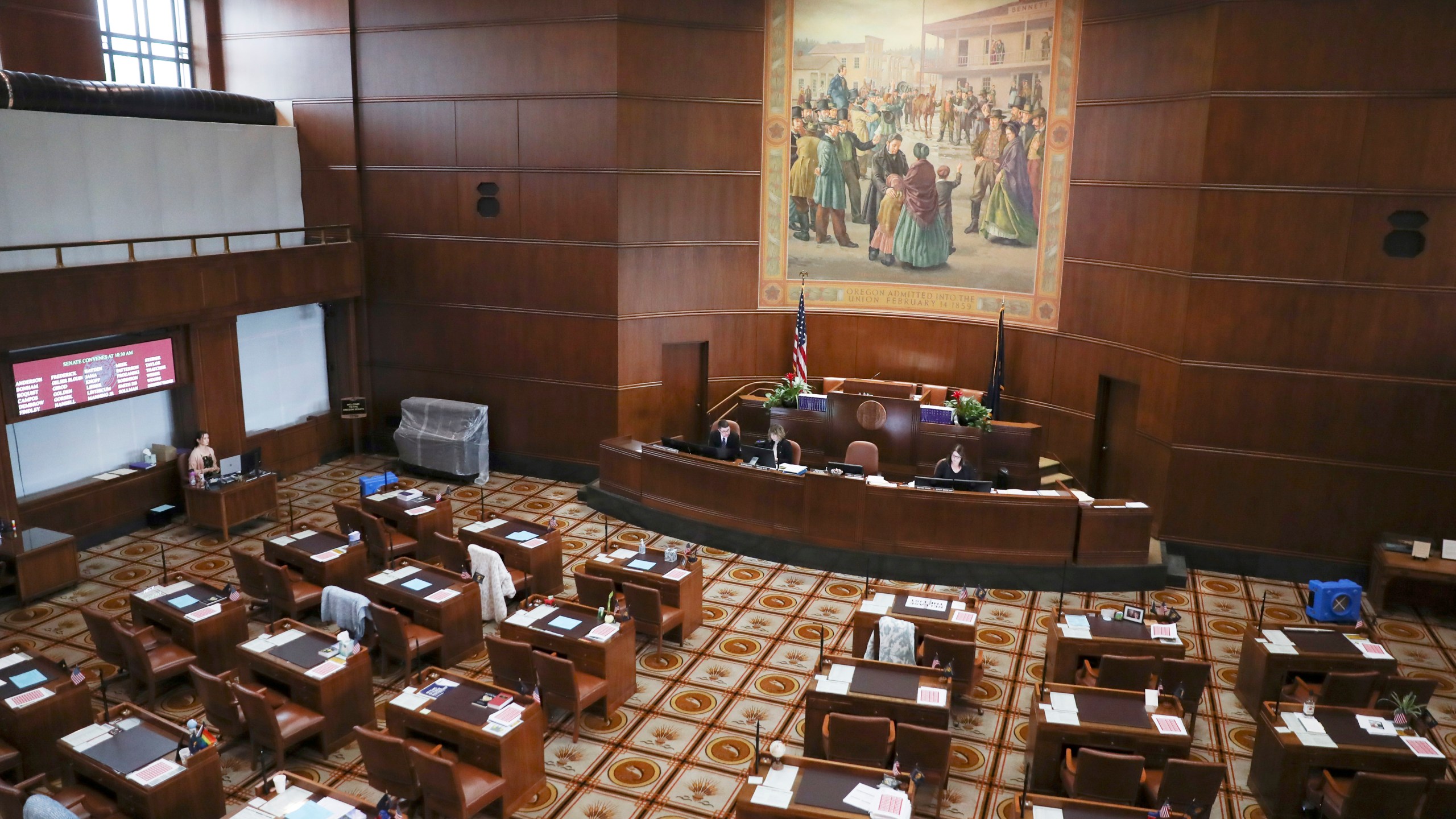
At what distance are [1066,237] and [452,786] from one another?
1039 centimetres

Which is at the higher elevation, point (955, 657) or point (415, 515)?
point (415, 515)

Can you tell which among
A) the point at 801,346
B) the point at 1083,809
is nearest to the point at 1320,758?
the point at 1083,809

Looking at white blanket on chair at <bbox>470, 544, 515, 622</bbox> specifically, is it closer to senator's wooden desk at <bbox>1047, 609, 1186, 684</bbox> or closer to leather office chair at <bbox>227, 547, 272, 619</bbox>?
leather office chair at <bbox>227, 547, 272, 619</bbox>

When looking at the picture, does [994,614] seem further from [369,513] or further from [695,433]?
[369,513]

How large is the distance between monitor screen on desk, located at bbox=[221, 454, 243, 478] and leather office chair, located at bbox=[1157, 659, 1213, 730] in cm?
1083

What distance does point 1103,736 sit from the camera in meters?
7.08

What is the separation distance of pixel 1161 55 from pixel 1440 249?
11.8ft

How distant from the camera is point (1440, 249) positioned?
1053 cm

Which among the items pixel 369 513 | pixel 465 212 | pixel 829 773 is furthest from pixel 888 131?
pixel 829 773

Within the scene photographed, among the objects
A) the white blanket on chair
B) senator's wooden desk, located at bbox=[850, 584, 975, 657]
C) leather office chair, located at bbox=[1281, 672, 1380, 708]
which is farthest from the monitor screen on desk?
leather office chair, located at bbox=[1281, 672, 1380, 708]

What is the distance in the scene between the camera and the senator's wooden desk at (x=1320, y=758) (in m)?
6.94

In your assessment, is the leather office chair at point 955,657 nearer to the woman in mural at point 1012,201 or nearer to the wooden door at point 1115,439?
the wooden door at point 1115,439

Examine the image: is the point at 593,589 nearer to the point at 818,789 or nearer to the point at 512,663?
the point at 512,663

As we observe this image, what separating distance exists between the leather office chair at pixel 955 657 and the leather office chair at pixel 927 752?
3.98ft
